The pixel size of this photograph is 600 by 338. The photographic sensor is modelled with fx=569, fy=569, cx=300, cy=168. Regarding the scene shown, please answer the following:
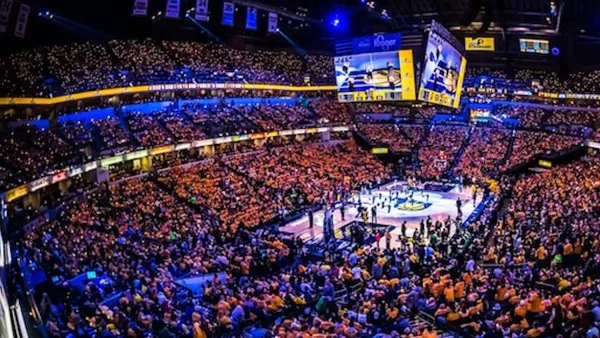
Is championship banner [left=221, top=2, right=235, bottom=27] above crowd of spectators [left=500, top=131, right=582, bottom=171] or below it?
above

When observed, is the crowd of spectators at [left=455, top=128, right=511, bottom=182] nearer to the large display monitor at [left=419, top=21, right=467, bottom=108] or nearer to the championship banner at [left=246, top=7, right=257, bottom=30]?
the large display monitor at [left=419, top=21, right=467, bottom=108]

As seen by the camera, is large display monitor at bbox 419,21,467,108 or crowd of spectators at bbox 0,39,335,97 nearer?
large display monitor at bbox 419,21,467,108

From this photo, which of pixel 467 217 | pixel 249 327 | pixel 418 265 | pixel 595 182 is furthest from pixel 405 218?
pixel 249 327

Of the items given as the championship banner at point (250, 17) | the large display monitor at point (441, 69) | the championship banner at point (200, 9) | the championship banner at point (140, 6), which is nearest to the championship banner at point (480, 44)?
the large display monitor at point (441, 69)

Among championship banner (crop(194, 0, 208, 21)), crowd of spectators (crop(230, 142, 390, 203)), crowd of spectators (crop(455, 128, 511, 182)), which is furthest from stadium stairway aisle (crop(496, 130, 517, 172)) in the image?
championship banner (crop(194, 0, 208, 21))

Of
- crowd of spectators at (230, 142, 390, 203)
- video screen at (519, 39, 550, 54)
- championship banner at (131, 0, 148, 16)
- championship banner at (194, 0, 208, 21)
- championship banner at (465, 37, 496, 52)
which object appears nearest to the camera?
championship banner at (131, 0, 148, 16)

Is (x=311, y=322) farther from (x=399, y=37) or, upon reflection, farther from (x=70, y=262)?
(x=399, y=37)

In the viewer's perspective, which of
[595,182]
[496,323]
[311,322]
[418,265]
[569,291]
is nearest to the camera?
[496,323]

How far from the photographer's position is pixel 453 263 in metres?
19.4

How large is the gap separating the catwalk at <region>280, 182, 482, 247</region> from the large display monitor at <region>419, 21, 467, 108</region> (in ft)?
22.3

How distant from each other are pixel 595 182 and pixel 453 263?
1700 cm

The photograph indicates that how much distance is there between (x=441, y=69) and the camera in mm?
29141

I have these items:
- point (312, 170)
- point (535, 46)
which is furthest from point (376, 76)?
point (535, 46)

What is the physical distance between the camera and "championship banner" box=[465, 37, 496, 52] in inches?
1899
